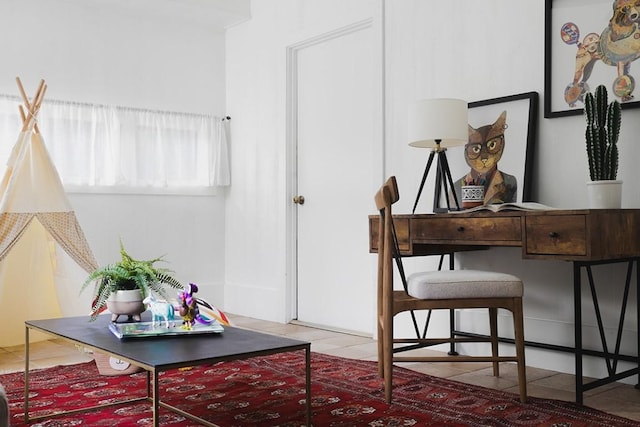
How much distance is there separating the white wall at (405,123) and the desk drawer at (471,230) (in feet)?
1.90

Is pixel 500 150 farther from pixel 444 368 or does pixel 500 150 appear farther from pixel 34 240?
pixel 34 240

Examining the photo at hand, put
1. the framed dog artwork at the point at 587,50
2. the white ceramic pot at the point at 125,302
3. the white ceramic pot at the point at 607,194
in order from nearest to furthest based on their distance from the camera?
the white ceramic pot at the point at 125,302, the white ceramic pot at the point at 607,194, the framed dog artwork at the point at 587,50

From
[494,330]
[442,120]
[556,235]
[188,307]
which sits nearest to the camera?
[188,307]

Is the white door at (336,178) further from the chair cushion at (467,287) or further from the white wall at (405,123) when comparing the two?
the chair cushion at (467,287)

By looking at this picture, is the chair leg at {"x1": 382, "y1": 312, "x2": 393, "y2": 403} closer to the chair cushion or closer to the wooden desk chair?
the wooden desk chair

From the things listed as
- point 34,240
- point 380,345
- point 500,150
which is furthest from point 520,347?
point 34,240

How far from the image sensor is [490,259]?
3.67 m

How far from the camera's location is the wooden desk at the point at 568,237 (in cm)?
264

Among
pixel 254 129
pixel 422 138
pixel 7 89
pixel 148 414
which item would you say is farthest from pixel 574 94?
pixel 7 89

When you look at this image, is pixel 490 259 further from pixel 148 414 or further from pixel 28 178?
pixel 28 178

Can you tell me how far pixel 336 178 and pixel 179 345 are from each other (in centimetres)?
269

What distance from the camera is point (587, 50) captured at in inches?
128

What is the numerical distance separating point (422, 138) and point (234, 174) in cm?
258

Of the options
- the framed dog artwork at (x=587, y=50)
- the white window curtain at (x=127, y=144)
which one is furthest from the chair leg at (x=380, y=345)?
the white window curtain at (x=127, y=144)
